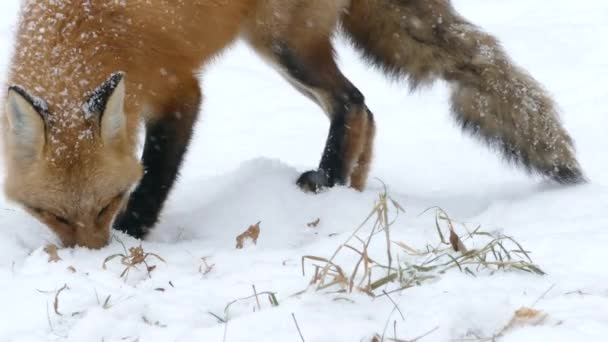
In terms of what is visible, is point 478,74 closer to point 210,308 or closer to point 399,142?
point 399,142

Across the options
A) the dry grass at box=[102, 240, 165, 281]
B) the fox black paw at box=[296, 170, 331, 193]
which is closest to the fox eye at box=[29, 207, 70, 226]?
the dry grass at box=[102, 240, 165, 281]

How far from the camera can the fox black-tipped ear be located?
10.5ft

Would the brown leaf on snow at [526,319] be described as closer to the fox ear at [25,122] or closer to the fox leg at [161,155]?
the fox ear at [25,122]

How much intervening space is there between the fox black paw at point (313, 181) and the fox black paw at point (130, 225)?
933mm

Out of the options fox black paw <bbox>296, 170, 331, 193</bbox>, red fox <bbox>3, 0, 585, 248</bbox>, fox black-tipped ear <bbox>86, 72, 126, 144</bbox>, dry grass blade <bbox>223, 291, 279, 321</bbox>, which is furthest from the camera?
fox black paw <bbox>296, 170, 331, 193</bbox>

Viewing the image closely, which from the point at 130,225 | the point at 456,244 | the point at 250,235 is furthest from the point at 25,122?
the point at 456,244

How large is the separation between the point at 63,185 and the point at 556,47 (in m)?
6.42

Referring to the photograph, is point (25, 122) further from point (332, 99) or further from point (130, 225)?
point (332, 99)

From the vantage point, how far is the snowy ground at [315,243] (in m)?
2.26

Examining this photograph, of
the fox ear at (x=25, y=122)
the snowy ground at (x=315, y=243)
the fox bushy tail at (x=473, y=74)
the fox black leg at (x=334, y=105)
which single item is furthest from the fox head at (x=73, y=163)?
the fox bushy tail at (x=473, y=74)

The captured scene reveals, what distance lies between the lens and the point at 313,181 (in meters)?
4.38

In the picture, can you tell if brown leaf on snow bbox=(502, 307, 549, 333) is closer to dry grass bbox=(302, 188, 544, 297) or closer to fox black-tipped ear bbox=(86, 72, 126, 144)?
dry grass bbox=(302, 188, 544, 297)

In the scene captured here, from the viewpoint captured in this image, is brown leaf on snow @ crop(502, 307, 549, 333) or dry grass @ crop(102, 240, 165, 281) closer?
brown leaf on snow @ crop(502, 307, 549, 333)

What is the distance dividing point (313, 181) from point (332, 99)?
2.43 feet
